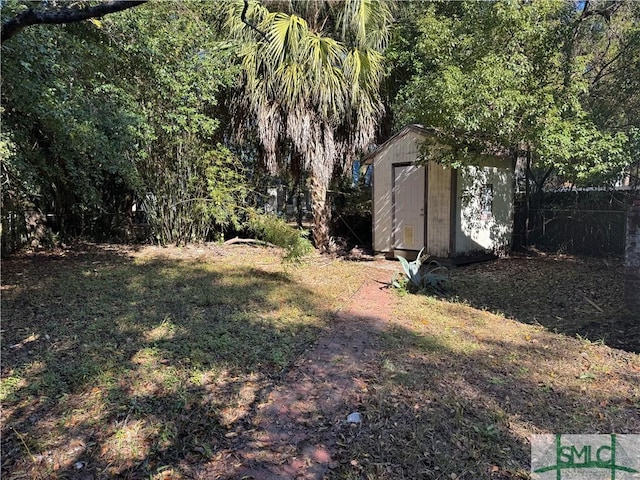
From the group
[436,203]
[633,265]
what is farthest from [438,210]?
[633,265]

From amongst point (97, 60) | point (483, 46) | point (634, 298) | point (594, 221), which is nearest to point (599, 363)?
point (634, 298)

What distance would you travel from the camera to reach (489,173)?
8.58m

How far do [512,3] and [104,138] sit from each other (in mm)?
5876

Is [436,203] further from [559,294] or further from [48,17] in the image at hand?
[48,17]

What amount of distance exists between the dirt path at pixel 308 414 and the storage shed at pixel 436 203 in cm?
470

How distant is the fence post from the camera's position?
4516mm

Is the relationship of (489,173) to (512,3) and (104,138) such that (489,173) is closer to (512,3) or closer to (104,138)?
(512,3)

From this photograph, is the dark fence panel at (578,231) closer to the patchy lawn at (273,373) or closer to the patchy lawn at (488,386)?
the patchy lawn at (273,373)

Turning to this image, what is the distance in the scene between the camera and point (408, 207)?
28.9 ft

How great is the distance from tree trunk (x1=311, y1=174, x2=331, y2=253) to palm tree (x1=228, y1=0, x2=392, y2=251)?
5 centimetres

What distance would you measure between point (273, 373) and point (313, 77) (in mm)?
6498

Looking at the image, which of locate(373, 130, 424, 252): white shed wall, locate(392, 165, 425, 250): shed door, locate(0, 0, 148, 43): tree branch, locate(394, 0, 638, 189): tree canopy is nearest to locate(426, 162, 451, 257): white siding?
locate(392, 165, 425, 250): shed door

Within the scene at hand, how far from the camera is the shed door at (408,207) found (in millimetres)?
8586

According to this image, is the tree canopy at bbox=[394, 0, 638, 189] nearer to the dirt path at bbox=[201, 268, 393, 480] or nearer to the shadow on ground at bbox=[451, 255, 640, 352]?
the shadow on ground at bbox=[451, 255, 640, 352]
